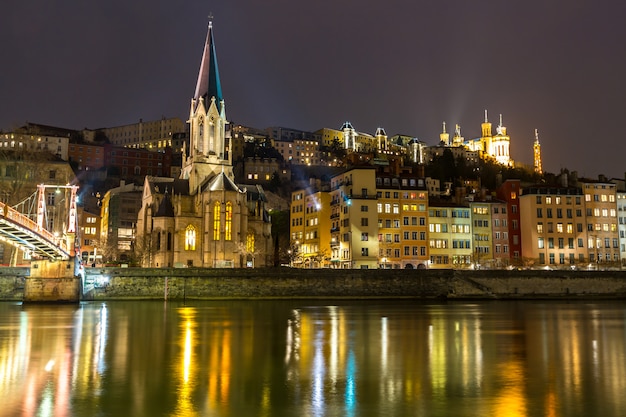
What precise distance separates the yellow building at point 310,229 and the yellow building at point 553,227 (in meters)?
29.6

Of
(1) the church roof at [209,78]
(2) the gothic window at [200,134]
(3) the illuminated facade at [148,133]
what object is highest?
(3) the illuminated facade at [148,133]

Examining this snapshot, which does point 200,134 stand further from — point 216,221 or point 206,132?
point 216,221

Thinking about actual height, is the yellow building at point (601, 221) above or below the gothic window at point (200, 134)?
below

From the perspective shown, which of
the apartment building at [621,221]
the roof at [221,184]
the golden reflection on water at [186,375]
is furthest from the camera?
the apartment building at [621,221]

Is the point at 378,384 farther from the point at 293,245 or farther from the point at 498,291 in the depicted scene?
the point at 293,245

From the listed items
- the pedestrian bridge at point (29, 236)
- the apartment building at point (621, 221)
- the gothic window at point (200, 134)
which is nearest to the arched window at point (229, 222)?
the gothic window at point (200, 134)

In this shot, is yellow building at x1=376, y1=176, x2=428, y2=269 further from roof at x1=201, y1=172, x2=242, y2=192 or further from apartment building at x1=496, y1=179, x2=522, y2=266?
roof at x1=201, y1=172, x2=242, y2=192

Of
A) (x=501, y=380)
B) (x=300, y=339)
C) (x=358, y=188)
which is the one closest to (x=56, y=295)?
(x=300, y=339)

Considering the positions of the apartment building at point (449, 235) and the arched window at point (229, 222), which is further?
the apartment building at point (449, 235)

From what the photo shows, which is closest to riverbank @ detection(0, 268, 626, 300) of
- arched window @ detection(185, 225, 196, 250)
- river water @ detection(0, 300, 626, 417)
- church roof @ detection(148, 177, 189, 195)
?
arched window @ detection(185, 225, 196, 250)

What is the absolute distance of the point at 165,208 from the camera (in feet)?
273

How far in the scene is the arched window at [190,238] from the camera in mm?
81500

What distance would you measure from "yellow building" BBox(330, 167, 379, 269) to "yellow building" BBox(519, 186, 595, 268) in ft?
79.0

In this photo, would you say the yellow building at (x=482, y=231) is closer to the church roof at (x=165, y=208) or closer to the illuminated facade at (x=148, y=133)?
the church roof at (x=165, y=208)
